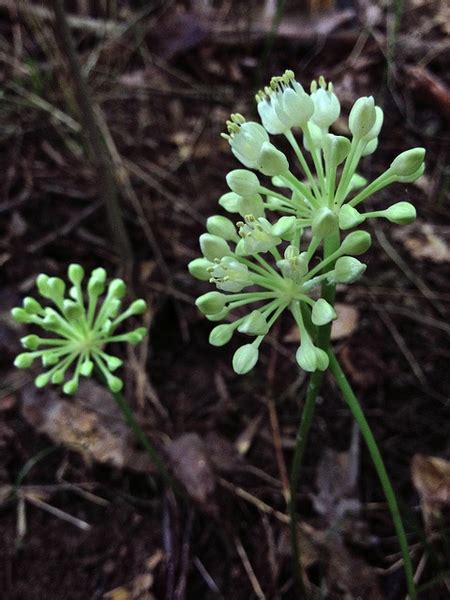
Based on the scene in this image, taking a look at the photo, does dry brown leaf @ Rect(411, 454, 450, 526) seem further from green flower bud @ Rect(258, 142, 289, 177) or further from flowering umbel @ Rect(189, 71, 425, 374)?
green flower bud @ Rect(258, 142, 289, 177)

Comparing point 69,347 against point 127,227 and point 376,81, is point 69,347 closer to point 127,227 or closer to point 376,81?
point 127,227

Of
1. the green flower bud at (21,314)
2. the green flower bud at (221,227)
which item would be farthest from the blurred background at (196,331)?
the green flower bud at (221,227)

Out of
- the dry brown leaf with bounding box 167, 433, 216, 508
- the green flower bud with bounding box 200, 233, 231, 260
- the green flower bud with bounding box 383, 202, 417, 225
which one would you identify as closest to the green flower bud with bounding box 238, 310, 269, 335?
the green flower bud with bounding box 200, 233, 231, 260

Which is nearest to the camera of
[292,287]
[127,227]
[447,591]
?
[292,287]

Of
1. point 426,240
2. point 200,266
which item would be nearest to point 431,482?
point 426,240

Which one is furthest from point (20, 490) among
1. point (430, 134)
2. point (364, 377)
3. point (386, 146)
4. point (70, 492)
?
point (430, 134)

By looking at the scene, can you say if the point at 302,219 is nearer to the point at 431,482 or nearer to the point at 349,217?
the point at 349,217
